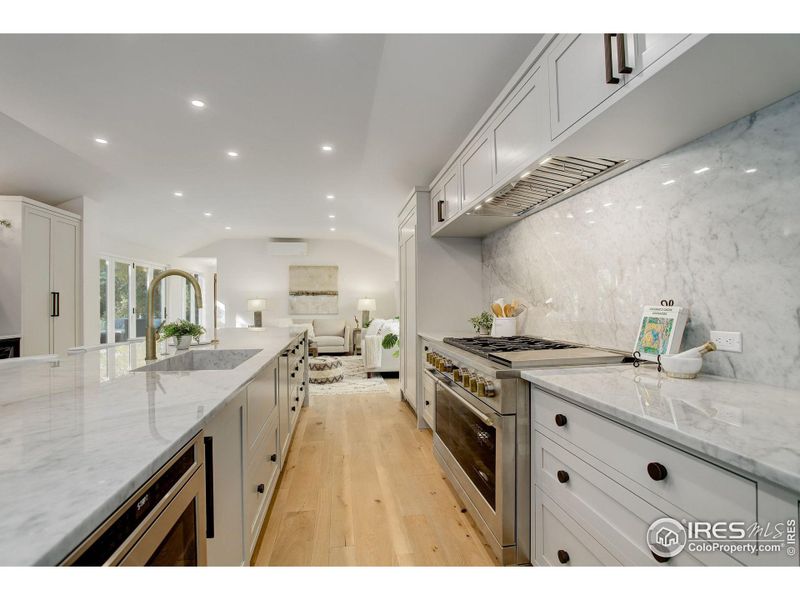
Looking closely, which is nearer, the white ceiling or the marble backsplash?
the marble backsplash

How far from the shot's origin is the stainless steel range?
4.79 feet

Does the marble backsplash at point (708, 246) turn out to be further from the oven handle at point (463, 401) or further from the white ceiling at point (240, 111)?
the white ceiling at point (240, 111)

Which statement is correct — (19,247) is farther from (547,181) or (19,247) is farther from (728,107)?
(728,107)

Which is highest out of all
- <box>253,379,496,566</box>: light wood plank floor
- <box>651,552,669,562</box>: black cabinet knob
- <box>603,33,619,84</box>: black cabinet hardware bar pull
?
<box>603,33,619,84</box>: black cabinet hardware bar pull

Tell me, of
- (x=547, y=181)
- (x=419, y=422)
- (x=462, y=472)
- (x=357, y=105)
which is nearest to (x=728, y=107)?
(x=547, y=181)

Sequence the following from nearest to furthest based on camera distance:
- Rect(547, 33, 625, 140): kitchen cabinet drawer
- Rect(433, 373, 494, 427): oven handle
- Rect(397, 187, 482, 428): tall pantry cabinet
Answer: Rect(547, 33, 625, 140): kitchen cabinet drawer
Rect(433, 373, 494, 427): oven handle
Rect(397, 187, 482, 428): tall pantry cabinet

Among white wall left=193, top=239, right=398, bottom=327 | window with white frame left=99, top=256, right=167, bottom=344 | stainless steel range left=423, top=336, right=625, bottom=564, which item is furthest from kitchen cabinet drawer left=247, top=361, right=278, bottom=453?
white wall left=193, top=239, right=398, bottom=327

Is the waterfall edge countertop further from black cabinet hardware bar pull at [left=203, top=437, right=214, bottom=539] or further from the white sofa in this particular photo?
the white sofa

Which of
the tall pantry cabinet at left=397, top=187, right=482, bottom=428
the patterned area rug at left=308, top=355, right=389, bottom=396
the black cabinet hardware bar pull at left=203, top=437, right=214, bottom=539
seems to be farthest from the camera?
the patterned area rug at left=308, top=355, right=389, bottom=396

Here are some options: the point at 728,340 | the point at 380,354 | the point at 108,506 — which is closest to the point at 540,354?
the point at 728,340

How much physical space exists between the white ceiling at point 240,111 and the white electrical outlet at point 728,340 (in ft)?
5.01

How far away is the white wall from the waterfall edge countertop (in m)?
7.33
